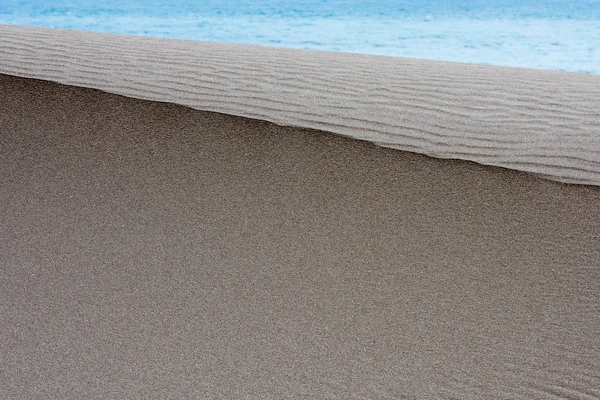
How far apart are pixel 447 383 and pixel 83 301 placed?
49 cm

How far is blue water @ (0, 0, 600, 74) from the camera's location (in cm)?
611

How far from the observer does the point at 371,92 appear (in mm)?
767

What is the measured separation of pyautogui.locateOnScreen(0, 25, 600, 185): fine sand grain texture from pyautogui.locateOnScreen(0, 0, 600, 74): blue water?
4117mm

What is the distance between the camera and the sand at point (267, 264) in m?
0.69

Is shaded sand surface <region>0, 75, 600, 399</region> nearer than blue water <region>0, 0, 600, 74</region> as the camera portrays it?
Yes

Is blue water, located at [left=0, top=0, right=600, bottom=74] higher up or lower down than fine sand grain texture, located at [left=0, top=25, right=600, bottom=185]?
higher up

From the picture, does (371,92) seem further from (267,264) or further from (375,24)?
(375,24)

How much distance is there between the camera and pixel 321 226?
77 cm

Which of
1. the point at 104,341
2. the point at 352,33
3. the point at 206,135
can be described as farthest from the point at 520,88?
the point at 352,33

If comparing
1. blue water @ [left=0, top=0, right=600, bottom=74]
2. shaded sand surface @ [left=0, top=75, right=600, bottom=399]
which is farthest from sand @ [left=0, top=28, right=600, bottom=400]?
blue water @ [left=0, top=0, right=600, bottom=74]

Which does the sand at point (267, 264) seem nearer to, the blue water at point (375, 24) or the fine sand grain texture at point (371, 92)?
the fine sand grain texture at point (371, 92)

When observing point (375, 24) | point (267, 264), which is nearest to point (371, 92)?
point (267, 264)

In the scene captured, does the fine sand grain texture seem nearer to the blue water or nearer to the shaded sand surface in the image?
the shaded sand surface

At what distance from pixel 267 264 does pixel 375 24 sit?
27.0ft
